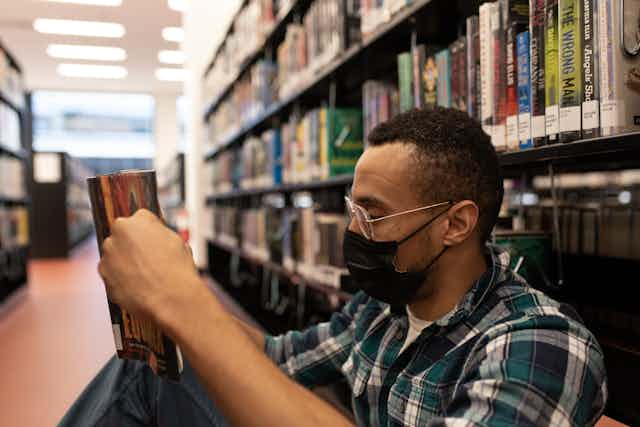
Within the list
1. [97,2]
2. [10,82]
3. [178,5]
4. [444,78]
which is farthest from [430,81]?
[97,2]

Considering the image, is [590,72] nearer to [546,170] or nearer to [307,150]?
[546,170]

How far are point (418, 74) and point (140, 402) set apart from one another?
42.2 inches

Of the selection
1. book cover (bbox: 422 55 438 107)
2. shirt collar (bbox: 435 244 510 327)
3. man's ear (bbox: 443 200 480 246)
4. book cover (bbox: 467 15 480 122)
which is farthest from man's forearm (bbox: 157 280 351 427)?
book cover (bbox: 422 55 438 107)

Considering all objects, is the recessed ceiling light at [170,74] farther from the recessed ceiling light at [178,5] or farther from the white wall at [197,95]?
the white wall at [197,95]

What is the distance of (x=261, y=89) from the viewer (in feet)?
11.6

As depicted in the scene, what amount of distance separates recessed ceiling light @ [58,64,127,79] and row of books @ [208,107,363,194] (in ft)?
23.9

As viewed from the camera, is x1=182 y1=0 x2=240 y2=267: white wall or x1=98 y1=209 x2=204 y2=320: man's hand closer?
x1=98 y1=209 x2=204 y2=320: man's hand

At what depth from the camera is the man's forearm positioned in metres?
0.68

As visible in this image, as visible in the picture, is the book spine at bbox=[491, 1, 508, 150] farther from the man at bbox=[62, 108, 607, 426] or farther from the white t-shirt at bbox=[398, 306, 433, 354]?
the white t-shirt at bbox=[398, 306, 433, 354]

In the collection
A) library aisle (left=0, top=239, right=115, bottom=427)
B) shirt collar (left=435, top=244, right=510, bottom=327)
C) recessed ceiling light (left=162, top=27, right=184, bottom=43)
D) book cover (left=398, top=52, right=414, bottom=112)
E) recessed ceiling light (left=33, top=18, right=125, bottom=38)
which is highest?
recessed ceiling light (left=33, top=18, right=125, bottom=38)

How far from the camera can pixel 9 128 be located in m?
4.86

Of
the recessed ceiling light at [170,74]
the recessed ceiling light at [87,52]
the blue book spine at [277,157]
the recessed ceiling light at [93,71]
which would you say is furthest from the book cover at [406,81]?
the recessed ceiling light at [93,71]

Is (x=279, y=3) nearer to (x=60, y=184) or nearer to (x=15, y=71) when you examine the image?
(x=15, y=71)

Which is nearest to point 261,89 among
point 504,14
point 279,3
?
point 279,3
